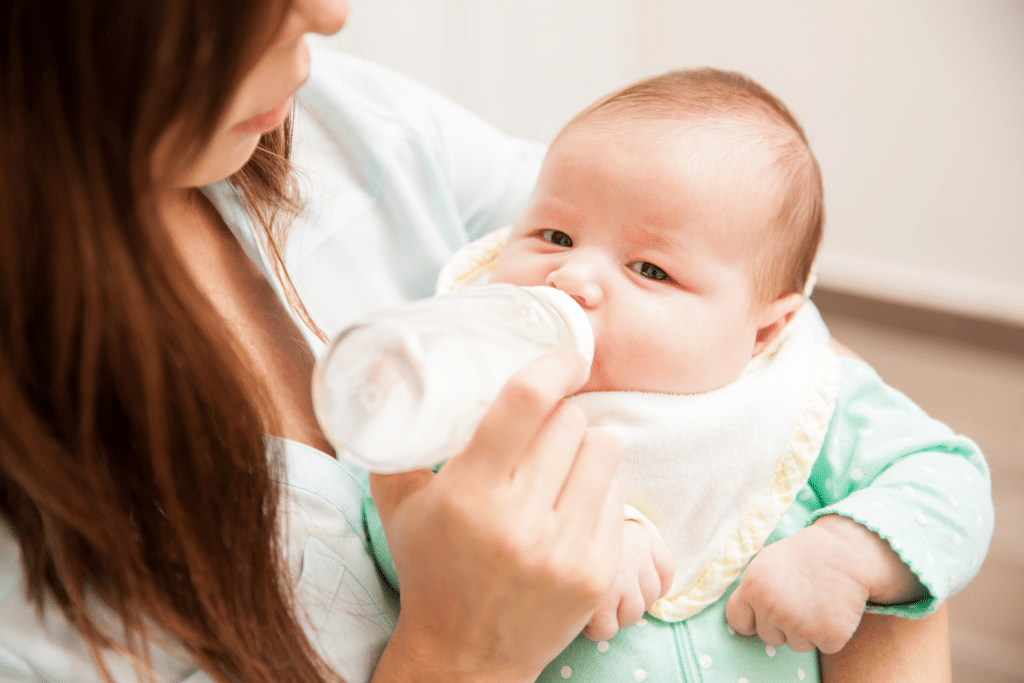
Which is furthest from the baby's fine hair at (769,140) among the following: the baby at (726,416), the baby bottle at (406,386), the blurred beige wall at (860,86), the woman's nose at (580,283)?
the blurred beige wall at (860,86)

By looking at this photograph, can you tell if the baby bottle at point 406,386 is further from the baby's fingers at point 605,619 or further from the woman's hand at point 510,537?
the baby's fingers at point 605,619

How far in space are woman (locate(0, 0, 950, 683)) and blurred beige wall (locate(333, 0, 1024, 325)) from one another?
1.22 metres

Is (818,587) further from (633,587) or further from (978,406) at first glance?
(978,406)

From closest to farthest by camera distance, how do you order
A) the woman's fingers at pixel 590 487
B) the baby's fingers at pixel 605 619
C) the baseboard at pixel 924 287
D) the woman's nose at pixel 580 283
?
the woman's fingers at pixel 590 487, the baby's fingers at pixel 605 619, the woman's nose at pixel 580 283, the baseboard at pixel 924 287

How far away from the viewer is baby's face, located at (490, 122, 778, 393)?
30.7 inches

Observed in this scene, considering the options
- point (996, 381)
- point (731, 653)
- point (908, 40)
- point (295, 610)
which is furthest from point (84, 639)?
point (996, 381)

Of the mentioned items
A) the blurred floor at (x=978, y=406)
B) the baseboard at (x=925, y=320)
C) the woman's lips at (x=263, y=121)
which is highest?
the woman's lips at (x=263, y=121)

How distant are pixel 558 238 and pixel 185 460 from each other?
1.65 feet

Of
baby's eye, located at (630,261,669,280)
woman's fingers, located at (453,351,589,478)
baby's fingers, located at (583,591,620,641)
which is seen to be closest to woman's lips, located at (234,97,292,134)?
woman's fingers, located at (453,351,589,478)

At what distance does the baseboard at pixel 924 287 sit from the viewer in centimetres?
188

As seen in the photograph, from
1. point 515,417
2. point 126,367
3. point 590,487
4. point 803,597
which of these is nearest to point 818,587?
point 803,597

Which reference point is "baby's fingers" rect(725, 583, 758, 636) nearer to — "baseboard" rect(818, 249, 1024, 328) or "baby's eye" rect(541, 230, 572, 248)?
"baby's eye" rect(541, 230, 572, 248)

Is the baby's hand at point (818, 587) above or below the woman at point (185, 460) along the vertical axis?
below

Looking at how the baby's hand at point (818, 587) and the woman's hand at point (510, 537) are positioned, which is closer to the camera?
the woman's hand at point (510, 537)
